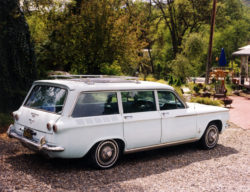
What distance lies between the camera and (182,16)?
40031mm

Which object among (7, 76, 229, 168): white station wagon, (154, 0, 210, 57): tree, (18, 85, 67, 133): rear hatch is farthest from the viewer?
(154, 0, 210, 57): tree

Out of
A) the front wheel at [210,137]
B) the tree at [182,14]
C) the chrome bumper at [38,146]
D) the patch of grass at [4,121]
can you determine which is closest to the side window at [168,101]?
the front wheel at [210,137]

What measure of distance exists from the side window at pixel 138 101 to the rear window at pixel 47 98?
121cm

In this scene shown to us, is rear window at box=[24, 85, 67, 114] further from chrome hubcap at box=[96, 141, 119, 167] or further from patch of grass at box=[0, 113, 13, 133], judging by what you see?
patch of grass at box=[0, 113, 13, 133]

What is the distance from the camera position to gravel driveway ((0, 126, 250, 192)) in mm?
4977

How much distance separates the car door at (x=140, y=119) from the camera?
5969 millimetres

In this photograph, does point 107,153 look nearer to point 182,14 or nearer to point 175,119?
point 175,119

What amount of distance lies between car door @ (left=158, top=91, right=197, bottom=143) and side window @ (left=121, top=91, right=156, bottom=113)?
0.25 m

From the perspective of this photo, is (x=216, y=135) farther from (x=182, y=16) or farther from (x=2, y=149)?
(x=182, y=16)

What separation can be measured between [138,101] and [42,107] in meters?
1.84

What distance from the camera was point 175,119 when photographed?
21.8ft

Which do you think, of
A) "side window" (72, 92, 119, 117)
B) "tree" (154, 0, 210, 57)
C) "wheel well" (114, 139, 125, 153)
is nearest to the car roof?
"side window" (72, 92, 119, 117)

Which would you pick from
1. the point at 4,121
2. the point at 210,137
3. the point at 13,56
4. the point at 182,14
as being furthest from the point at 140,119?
the point at 182,14

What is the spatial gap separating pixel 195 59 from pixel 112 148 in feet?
90.7
